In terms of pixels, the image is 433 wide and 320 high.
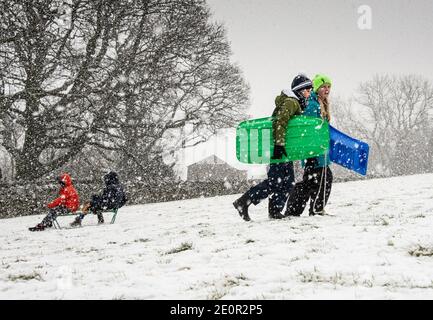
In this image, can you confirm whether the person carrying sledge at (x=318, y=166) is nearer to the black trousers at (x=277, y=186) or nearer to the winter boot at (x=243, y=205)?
the black trousers at (x=277, y=186)

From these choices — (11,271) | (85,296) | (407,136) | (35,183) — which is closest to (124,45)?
(35,183)

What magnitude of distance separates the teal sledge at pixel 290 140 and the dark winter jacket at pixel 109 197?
153 inches

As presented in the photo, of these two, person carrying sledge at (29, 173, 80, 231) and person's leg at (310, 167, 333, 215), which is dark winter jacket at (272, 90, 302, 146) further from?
person carrying sledge at (29, 173, 80, 231)

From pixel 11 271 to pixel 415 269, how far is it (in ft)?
12.6

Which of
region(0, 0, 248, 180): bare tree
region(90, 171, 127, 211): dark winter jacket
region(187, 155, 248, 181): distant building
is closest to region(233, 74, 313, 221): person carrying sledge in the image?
region(90, 171, 127, 211): dark winter jacket

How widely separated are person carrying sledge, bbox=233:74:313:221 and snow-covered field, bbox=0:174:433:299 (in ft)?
1.35

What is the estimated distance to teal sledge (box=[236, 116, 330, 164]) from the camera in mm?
5617

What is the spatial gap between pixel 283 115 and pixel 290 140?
→ 38 cm

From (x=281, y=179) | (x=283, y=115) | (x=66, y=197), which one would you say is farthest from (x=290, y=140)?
(x=66, y=197)

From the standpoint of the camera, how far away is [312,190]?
6.04 metres

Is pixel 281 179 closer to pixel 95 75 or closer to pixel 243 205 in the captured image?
pixel 243 205

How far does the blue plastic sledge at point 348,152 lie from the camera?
6.09 meters

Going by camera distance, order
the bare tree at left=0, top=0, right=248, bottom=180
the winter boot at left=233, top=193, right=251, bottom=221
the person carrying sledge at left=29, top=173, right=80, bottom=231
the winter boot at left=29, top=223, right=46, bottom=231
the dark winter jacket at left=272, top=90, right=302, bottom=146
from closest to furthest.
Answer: the dark winter jacket at left=272, top=90, right=302, bottom=146 < the winter boot at left=233, top=193, right=251, bottom=221 < the winter boot at left=29, top=223, right=46, bottom=231 < the person carrying sledge at left=29, top=173, right=80, bottom=231 < the bare tree at left=0, top=0, right=248, bottom=180

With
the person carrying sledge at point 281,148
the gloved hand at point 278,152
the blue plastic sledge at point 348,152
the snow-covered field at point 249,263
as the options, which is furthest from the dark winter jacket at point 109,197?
the blue plastic sledge at point 348,152
